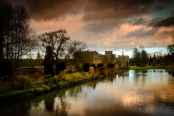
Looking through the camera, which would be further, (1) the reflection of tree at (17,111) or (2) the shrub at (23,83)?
(2) the shrub at (23,83)

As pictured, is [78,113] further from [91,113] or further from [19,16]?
[19,16]

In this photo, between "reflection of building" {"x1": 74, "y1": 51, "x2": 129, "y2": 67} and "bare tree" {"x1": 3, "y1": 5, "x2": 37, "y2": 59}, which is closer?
"bare tree" {"x1": 3, "y1": 5, "x2": 37, "y2": 59}

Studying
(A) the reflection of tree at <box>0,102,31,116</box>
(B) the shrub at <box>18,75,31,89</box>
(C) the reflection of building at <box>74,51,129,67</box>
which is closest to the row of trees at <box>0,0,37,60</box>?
(B) the shrub at <box>18,75,31,89</box>

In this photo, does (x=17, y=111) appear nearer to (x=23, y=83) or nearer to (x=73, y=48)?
(x=23, y=83)

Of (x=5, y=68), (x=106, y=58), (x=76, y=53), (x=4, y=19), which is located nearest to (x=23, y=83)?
(x=5, y=68)

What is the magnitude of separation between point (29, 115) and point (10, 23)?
58.5 feet

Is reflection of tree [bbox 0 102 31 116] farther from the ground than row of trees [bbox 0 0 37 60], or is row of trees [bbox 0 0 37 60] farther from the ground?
row of trees [bbox 0 0 37 60]

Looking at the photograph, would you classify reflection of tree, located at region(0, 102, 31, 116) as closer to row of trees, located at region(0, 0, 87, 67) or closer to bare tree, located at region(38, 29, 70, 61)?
row of trees, located at region(0, 0, 87, 67)

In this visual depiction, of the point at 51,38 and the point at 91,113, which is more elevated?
the point at 51,38

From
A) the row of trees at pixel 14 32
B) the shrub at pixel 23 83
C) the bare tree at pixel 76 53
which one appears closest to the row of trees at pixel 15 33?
the row of trees at pixel 14 32

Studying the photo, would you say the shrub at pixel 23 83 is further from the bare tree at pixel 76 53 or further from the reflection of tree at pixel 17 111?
the bare tree at pixel 76 53

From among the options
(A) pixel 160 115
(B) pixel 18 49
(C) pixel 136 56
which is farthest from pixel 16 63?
(C) pixel 136 56

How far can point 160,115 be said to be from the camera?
21.3ft

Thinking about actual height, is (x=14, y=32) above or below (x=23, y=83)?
above
